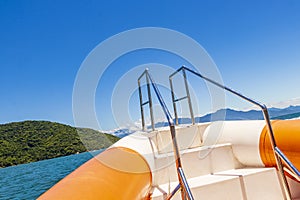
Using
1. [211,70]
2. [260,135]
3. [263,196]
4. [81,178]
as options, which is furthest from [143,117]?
[81,178]

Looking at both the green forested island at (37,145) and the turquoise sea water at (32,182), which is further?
the green forested island at (37,145)

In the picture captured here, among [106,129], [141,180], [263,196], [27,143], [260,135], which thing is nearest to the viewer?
[141,180]

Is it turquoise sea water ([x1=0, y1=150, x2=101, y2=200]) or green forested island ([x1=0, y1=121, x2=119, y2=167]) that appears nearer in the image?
turquoise sea water ([x1=0, y1=150, x2=101, y2=200])

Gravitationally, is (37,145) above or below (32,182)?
above

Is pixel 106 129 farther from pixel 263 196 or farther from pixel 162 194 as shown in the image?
pixel 263 196

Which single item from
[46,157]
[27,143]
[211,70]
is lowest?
[46,157]

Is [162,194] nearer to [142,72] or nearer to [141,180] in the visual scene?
[141,180]

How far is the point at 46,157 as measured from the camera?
26781 millimetres

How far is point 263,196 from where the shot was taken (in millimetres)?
1571

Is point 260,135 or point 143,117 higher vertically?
point 143,117

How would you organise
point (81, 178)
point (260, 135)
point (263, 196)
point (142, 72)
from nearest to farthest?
1. point (81, 178)
2. point (263, 196)
3. point (260, 135)
4. point (142, 72)

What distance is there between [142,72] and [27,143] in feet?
94.3

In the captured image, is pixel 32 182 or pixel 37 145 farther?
pixel 37 145

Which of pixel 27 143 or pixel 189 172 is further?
pixel 27 143
